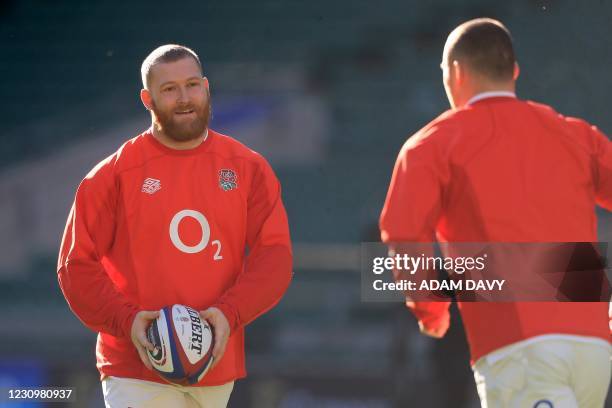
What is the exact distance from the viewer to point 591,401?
125 inches

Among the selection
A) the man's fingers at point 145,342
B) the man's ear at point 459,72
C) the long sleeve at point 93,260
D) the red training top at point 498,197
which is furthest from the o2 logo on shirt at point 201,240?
the man's ear at point 459,72

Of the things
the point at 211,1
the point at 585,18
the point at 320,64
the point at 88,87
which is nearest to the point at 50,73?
the point at 88,87

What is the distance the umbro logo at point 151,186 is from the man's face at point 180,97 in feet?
0.55

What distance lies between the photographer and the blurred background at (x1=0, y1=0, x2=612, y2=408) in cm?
801

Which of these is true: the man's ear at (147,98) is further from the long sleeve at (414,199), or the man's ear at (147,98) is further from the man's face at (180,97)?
the long sleeve at (414,199)

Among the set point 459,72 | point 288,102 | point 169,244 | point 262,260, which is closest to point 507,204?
point 459,72

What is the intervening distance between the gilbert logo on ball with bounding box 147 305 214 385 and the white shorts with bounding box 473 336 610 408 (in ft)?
3.04

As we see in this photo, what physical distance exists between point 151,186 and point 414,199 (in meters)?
1.05

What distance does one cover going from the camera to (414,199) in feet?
10.5

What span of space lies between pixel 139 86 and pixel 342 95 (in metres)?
1.60

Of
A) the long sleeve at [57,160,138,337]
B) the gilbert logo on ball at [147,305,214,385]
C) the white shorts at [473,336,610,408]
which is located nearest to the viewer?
Answer: the white shorts at [473,336,610,408]

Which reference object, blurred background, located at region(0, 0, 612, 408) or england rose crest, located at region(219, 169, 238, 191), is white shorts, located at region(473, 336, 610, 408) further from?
blurred background, located at region(0, 0, 612, 408)

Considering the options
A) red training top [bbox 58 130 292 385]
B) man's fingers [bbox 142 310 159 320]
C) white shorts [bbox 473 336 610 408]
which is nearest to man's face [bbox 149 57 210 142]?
red training top [bbox 58 130 292 385]

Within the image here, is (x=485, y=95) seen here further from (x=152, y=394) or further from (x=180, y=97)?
(x=152, y=394)
